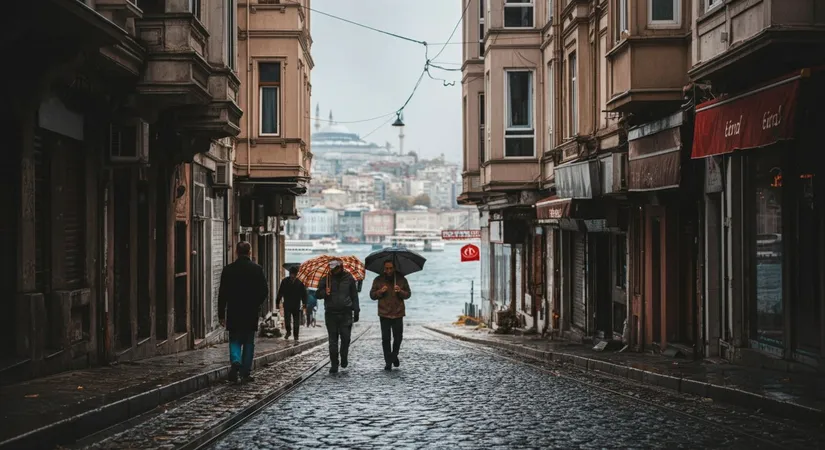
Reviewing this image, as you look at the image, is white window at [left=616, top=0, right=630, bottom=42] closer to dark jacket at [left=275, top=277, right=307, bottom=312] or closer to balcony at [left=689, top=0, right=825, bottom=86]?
balcony at [left=689, top=0, right=825, bottom=86]

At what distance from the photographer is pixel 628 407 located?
11.9 metres

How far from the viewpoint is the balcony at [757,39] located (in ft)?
40.0

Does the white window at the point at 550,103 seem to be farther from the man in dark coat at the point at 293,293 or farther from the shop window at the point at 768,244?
the shop window at the point at 768,244

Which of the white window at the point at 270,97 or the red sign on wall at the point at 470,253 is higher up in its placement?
the white window at the point at 270,97

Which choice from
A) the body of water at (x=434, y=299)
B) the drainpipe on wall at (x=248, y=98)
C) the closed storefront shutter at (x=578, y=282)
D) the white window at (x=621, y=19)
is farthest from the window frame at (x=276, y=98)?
the body of water at (x=434, y=299)

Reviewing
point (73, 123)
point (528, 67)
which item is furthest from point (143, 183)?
point (528, 67)

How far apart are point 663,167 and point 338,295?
5507mm

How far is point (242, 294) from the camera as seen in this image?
1423 cm

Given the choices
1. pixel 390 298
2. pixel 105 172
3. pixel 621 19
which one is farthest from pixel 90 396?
pixel 621 19

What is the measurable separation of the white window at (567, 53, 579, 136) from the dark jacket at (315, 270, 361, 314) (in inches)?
397

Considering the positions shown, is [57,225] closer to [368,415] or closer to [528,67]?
[368,415]

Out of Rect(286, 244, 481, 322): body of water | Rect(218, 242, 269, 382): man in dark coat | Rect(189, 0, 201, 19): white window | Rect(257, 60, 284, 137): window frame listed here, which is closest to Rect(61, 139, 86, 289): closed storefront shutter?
Rect(218, 242, 269, 382): man in dark coat

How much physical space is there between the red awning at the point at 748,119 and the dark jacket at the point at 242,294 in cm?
616

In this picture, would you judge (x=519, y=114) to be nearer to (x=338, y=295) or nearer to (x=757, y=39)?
(x=338, y=295)
